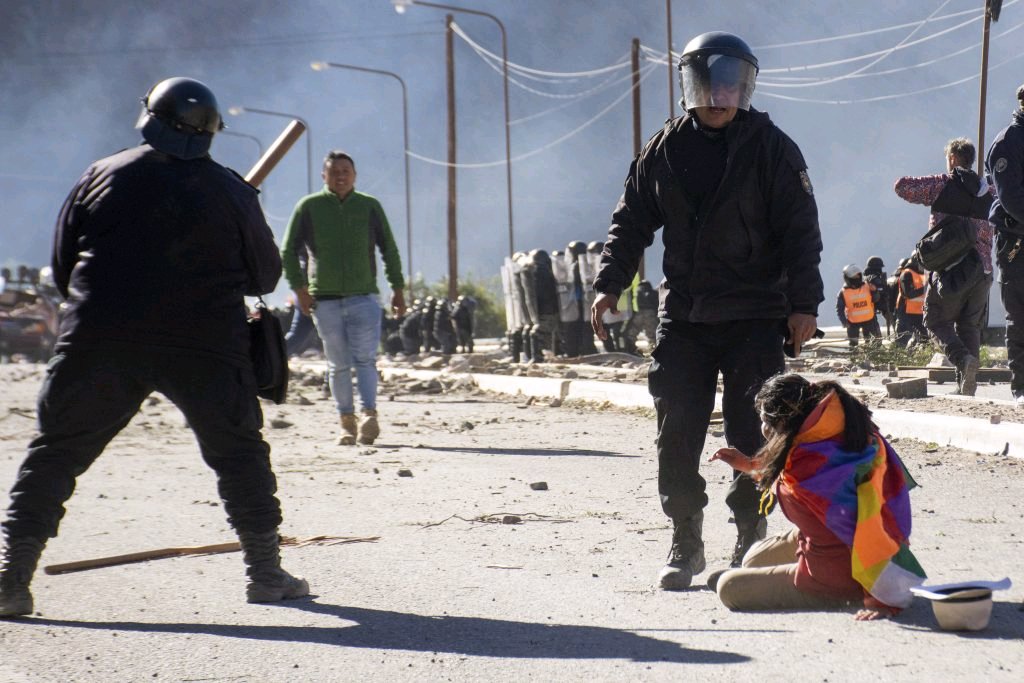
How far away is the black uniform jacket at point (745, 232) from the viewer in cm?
485

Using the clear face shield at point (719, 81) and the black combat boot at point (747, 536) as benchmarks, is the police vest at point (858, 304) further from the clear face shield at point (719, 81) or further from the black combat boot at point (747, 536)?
the clear face shield at point (719, 81)

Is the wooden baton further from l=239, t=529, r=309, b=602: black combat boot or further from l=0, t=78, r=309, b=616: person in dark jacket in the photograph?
l=239, t=529, r=309, b=602: black combat boot

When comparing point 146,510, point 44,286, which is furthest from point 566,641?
point 44,286

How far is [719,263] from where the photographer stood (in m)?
4.93

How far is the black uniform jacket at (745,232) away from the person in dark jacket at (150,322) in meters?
1.38

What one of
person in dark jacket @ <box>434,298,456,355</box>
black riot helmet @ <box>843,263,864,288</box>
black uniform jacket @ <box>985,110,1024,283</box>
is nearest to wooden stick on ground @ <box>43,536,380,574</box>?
black uniform jacket @ <box>985,110,1024,283</box>

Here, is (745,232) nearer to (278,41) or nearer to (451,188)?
(451,188)

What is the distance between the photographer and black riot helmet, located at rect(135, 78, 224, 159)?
473cm

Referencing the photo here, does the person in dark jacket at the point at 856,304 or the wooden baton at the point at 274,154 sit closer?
the wooden baton at the point at 274,154

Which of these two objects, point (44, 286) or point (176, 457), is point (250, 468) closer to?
point (176, 457)

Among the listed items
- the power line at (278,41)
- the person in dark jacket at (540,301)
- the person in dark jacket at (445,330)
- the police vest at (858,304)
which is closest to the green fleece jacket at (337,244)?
the person in dark jacket at (540,301)

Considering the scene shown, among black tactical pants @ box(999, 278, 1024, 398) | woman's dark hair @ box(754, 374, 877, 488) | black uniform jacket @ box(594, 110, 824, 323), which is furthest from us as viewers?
black tactical pants @ box(999, 278, 1024, 398)

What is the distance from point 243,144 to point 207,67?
425 inches

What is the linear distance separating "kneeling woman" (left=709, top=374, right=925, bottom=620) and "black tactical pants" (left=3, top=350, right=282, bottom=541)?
5.05 feet
